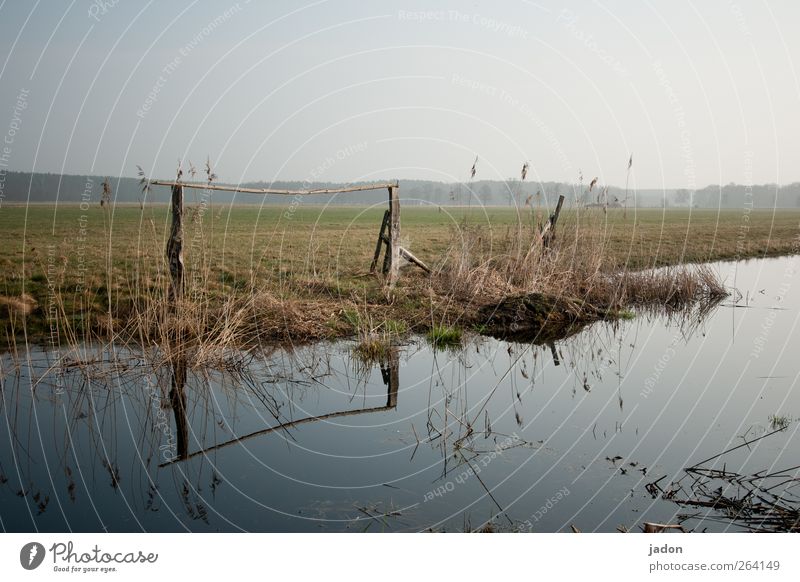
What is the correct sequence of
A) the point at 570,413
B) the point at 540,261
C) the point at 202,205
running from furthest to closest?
the point at 540,261 < the point at 202,205 < the point at 570,413

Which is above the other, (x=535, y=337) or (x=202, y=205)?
(x=202, y=205)

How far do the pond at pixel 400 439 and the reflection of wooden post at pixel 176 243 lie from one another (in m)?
1.65

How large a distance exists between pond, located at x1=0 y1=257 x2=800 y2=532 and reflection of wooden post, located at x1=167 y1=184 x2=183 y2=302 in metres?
1.65

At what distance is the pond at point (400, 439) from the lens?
586 centimetres

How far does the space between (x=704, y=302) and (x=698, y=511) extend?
12.5 meters

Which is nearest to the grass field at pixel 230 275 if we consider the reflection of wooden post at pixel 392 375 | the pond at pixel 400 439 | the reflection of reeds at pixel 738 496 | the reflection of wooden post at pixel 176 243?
the reflection of wooden post at pixel 176 243

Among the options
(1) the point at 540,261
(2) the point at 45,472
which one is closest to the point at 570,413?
(2) the point at 45,472

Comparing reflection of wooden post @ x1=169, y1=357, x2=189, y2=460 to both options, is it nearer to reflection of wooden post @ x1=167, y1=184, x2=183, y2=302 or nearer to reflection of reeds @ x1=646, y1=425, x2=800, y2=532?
reflection of wooden post @ x1=167, y1=184, x2=183, y2=302

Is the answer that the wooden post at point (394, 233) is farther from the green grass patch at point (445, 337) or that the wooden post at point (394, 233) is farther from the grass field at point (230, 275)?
the green grass patch at point (445, 337)

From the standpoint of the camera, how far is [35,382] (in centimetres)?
923

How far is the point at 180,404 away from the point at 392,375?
10.4 feet

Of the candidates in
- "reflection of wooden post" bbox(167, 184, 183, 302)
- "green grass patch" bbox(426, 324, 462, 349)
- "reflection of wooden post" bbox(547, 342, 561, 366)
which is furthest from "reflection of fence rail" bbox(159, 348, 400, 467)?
"reflection of wooden post" bbox(547, 342, 561, 366)

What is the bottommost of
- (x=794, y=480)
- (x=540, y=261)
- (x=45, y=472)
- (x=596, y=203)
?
(x=45, y=472)

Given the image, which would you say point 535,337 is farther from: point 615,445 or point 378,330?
point 615,445
